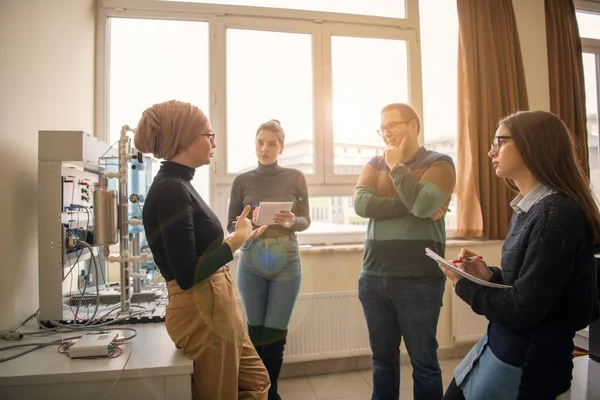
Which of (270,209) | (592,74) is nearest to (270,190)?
(270,209)

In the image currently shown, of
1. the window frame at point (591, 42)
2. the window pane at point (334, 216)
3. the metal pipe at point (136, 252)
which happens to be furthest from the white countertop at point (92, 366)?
the window frame at point (591, 42)

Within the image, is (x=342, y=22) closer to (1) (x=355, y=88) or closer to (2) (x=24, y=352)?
(1) (x=355, y=88)

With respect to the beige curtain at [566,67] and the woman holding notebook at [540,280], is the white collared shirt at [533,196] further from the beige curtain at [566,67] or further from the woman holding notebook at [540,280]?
the beige curtain at [566,67]

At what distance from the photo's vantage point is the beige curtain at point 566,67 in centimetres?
289

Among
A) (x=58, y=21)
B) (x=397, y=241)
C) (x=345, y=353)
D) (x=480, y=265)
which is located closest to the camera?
(x=480, y=265)

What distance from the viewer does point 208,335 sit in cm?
108

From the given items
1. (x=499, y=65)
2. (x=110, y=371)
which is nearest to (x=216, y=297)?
(x=110, y=371)

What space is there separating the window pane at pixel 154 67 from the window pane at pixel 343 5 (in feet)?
0.92

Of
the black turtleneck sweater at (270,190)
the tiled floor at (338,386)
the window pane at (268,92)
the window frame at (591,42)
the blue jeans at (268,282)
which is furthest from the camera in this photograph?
the window frame at (591,42)

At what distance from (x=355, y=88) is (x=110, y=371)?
7.90ft

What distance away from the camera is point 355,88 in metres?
2.79

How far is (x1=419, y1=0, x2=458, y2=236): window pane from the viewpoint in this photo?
2.90 meters

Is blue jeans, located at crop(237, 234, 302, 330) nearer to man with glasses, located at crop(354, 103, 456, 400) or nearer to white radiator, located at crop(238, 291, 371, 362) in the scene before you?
man with glasses, located at crop(354, 103, 456, 400)

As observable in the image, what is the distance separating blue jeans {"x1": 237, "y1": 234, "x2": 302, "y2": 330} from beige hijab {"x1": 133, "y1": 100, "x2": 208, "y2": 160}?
82 cm
